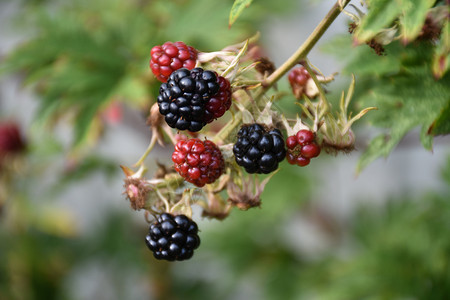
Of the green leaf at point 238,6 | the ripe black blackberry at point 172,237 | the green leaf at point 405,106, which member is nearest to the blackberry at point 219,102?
the green leaf at point 238,6

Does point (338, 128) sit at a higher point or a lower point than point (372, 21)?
lower

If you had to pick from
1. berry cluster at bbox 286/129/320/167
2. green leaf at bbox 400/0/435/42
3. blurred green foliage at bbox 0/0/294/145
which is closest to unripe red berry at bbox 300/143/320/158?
berry cluster at bbox 286/129/320/167

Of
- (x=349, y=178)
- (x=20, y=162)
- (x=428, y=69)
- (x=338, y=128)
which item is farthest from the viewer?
(x=349, y=178)

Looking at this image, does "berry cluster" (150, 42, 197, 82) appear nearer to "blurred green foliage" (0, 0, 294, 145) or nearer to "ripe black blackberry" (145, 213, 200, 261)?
"ripe black blackberry" (145, 213, 200, 261)

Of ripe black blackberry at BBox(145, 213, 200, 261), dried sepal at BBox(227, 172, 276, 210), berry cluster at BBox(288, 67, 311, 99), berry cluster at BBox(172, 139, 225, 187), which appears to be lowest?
ripe black blackberry at BBox(145, 213, 200, 261)

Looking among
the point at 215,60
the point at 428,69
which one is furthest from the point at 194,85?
the point at 428,69

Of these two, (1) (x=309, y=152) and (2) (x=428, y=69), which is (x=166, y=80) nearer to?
(1) (x=309, y=152)

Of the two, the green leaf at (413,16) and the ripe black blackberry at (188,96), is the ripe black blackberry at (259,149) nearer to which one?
the ripe black blackberry at (188,96)

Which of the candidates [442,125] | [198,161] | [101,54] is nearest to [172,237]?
[198,161]
